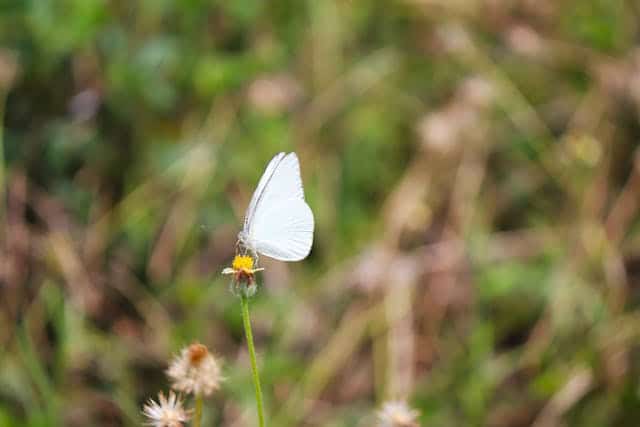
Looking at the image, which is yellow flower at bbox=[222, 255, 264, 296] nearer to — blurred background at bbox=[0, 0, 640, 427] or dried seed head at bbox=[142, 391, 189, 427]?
dried seed head at bbox=[142, 391, 189, 427]

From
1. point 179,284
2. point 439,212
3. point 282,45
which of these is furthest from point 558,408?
point 282,45

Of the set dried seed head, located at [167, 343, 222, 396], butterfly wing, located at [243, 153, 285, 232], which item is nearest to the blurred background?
dried seed head, located at [167, 343, 222, 396]

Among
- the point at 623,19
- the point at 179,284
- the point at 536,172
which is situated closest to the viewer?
the point at 179,284

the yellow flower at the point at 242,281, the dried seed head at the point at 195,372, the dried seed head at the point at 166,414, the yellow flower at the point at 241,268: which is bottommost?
the dried seed head at the point at 166,414

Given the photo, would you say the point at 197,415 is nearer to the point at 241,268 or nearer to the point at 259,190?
the point at 241,268

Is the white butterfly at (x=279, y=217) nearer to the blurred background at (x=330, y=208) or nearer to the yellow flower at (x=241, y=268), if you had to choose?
the yellow flower at (x=241, y=268)

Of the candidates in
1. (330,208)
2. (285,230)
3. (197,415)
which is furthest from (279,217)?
(330,208)

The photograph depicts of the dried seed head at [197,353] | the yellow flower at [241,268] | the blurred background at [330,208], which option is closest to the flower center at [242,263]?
the yellow flower at [241,268]

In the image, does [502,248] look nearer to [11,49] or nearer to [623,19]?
[623,19]
